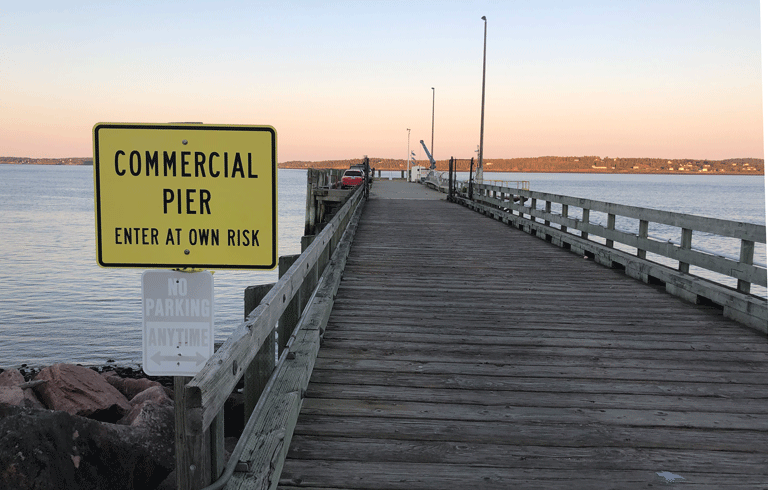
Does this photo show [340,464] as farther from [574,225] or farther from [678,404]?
[574,225]

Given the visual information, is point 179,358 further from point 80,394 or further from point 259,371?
point 80,394

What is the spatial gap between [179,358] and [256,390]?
6.02 ft

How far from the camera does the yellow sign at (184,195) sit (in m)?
2.39

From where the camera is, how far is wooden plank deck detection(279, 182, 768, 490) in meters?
3.62

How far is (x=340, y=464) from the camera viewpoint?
3633 mm

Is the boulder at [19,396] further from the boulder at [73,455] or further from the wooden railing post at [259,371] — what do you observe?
the wooden railing post at [259,371]

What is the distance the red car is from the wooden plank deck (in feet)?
112

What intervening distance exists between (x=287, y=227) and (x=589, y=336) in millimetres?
51364

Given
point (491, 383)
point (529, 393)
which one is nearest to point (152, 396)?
point (491, 383)

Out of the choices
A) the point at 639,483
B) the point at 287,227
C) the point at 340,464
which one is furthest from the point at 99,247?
the point at 287,227

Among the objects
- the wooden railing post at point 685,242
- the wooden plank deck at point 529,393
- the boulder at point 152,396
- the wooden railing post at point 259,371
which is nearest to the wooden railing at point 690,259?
the wooden railing post at point 685,242

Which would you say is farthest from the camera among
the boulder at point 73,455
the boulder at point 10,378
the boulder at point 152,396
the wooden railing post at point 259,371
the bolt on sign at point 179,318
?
the boulder at point 10,378

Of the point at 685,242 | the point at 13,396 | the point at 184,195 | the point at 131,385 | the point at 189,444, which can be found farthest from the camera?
the point at 131,385

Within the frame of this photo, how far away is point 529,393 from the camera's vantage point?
15.9ft
